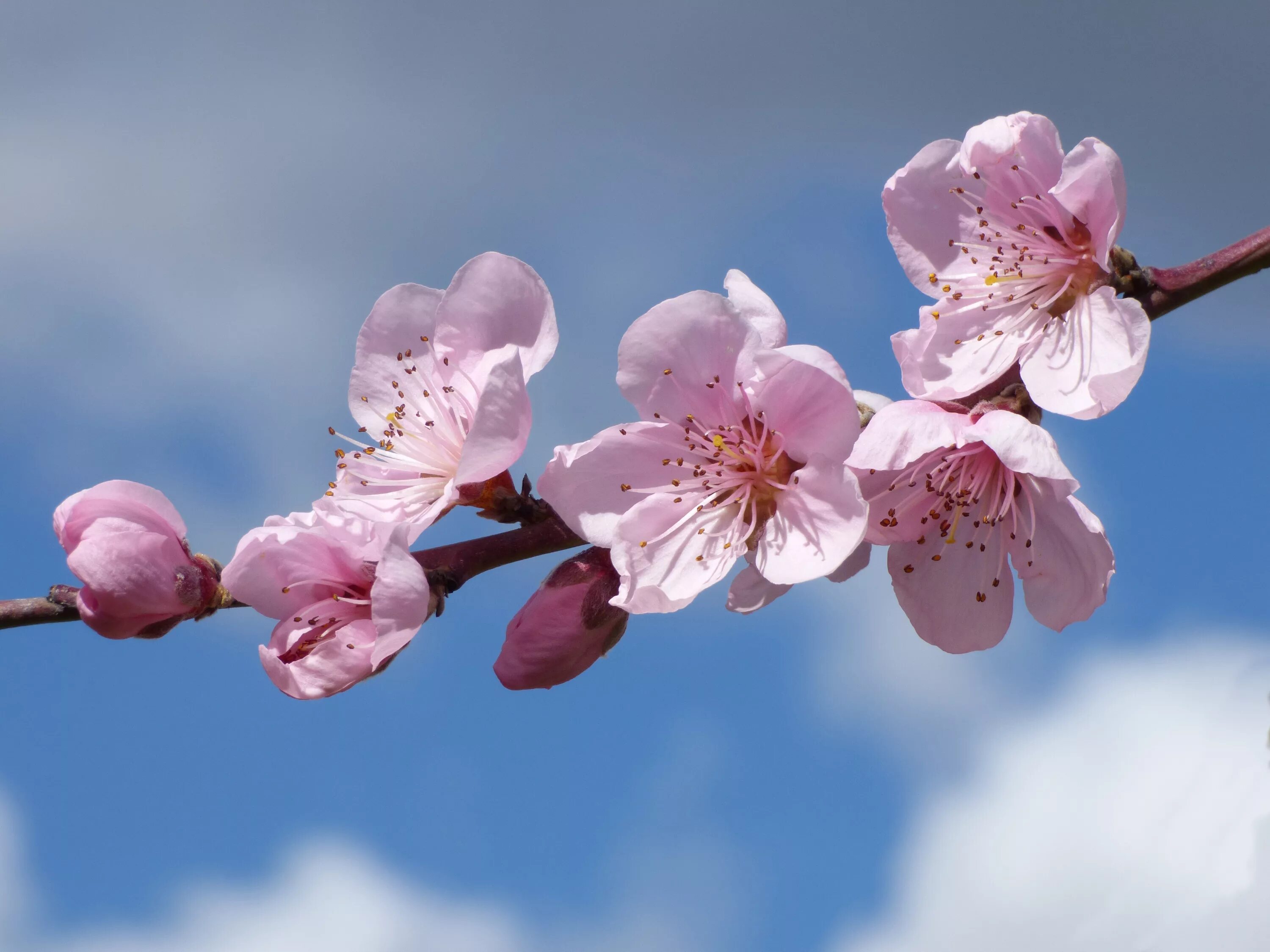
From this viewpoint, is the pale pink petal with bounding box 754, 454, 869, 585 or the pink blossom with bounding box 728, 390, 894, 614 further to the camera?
the pink blossom with bounding box 728, 390, 894, 614

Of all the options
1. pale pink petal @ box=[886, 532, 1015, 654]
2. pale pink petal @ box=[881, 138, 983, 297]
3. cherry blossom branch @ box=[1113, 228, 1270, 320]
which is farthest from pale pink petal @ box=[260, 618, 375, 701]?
cherry blossom branch @ box=[1113, 228, 1270, 320]

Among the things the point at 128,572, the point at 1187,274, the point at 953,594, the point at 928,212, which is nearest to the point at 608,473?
the point at 953,594

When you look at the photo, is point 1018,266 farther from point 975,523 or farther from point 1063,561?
point 1063,561

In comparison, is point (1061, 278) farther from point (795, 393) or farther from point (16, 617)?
point (16, 617)

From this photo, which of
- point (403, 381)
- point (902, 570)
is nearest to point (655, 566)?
point (902, 570)

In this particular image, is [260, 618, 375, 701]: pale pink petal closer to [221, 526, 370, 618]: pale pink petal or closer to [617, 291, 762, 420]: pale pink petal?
[221, 526, 370, 618]: pale pink petal
